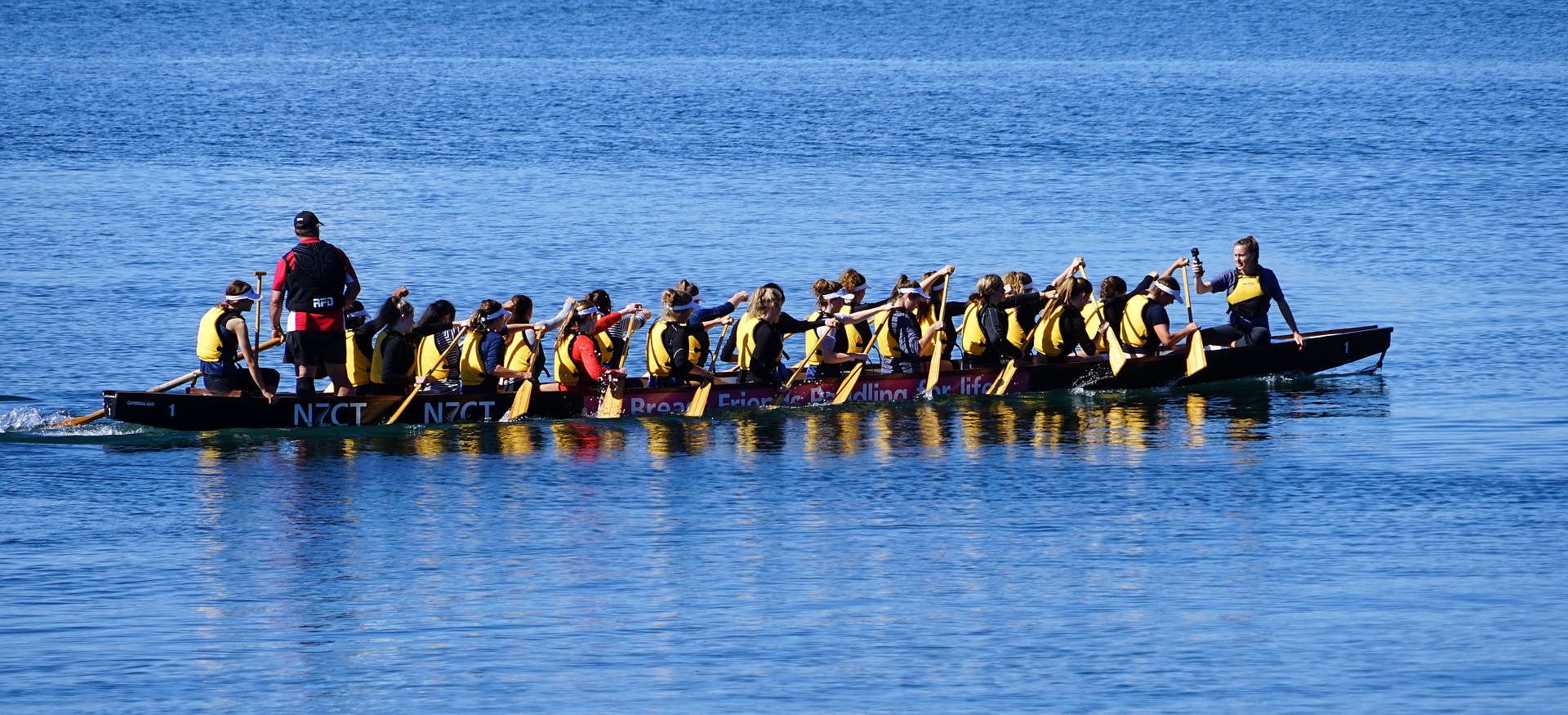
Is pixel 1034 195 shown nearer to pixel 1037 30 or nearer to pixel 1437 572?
pixel 1437 572

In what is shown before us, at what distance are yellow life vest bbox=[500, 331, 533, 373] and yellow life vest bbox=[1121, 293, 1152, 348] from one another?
23.6ft

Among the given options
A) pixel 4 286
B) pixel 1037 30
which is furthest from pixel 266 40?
pixel 4 286

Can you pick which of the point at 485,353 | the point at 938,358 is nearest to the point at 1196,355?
the point at 938,358

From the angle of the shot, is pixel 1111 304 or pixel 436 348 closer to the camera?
pixel 436 348

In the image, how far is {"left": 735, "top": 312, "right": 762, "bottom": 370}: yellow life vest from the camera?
72.8 feet

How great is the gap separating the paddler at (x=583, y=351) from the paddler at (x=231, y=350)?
3.07 m

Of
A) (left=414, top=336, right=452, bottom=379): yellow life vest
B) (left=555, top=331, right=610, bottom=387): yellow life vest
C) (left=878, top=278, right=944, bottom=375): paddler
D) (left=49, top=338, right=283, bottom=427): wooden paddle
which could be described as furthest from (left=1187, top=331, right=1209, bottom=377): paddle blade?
(left=49, top=338, right=283, bottom=427): wooden paddle

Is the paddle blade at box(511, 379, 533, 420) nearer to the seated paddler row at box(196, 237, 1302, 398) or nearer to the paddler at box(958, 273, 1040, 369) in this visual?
the seated paddler row at box(196, 237, 1302, 398)

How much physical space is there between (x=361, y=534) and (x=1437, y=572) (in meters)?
9.02

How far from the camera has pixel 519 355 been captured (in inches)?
851

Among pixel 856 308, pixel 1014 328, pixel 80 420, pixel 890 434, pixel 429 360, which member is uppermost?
pixel 856 308

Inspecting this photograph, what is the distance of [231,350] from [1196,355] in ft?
36.5

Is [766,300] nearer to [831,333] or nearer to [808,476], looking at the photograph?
[831,333]

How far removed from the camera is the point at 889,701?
13.6m
